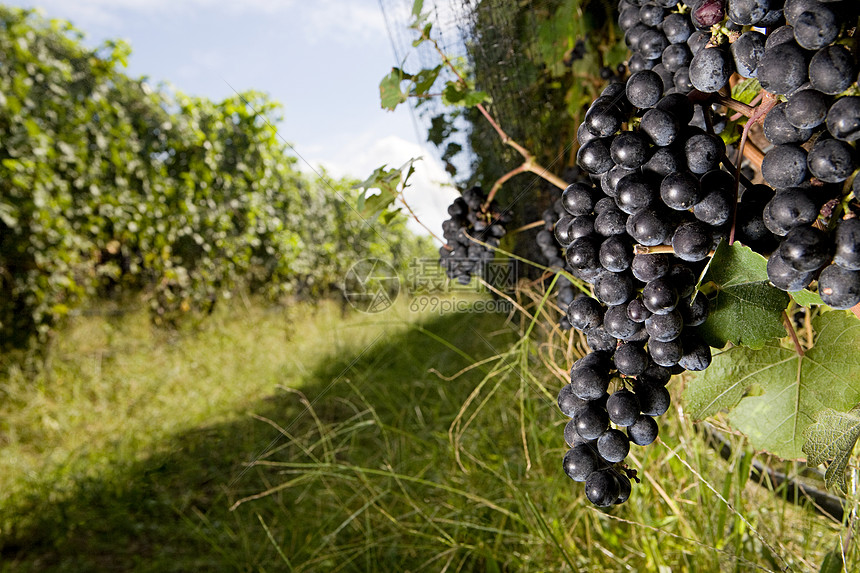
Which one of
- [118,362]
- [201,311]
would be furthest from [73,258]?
[201,311]

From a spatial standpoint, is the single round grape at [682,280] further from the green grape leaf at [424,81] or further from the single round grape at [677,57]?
the green grape leaf at [424,81]

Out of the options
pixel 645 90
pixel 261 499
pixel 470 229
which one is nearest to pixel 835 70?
pixel 645 90

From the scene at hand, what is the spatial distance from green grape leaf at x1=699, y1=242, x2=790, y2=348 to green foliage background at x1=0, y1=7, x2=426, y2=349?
2.82 meters

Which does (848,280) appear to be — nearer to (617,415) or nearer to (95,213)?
(617,415)

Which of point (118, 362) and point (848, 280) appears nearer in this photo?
point (848, 280)

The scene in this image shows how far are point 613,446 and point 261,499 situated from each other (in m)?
2.26

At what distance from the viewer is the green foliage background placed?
3410mm

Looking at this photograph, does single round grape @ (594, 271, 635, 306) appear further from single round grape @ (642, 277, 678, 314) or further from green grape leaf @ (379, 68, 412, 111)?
green grape leaf @ (379, 68, 412, 111)

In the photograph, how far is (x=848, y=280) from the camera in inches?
13.4

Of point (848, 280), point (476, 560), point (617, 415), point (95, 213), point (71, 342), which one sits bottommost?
point (476, 560)

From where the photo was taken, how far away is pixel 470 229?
1153 millimetres

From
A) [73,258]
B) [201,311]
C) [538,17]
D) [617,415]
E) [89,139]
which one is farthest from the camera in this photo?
[201,311]

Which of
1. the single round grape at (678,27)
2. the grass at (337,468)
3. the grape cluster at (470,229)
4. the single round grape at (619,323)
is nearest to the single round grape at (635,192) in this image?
the single round grape at (619,323)

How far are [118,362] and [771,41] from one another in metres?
4.49
